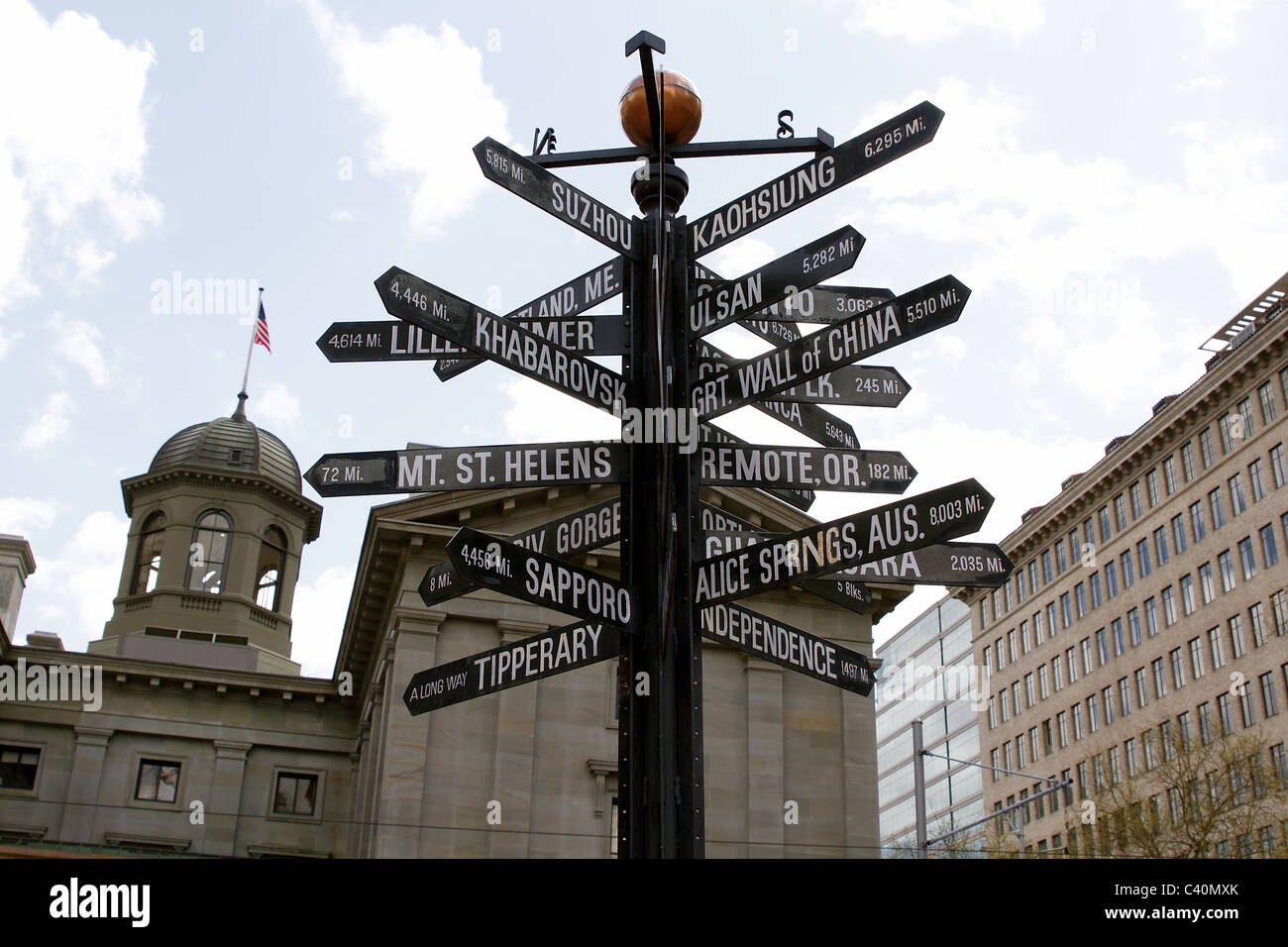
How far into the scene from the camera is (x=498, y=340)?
20.0ft

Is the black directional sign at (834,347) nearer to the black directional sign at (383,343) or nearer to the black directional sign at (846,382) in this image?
the black directional sign at (846,382)

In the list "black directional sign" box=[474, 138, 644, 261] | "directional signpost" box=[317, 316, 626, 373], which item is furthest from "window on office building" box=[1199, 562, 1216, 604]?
"directional signpost" box=[317, 316, 626, 373]

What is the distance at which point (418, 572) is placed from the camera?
29984 mm

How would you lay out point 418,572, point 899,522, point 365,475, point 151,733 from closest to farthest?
point 899,522
point 365,475
point 418,572
point 151,733

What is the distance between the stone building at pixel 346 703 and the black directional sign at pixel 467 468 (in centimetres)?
1383

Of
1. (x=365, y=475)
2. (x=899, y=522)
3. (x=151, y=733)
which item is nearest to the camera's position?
(x=899, y=522)

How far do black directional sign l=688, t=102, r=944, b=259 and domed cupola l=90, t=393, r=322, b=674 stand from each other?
38.9 m

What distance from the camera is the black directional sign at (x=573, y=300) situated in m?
6.82

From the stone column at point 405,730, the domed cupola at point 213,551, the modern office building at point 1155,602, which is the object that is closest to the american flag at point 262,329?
the domed cupola at point 213,551

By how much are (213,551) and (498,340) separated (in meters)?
41.5

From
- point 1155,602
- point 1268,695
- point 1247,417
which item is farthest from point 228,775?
point 1155,602
